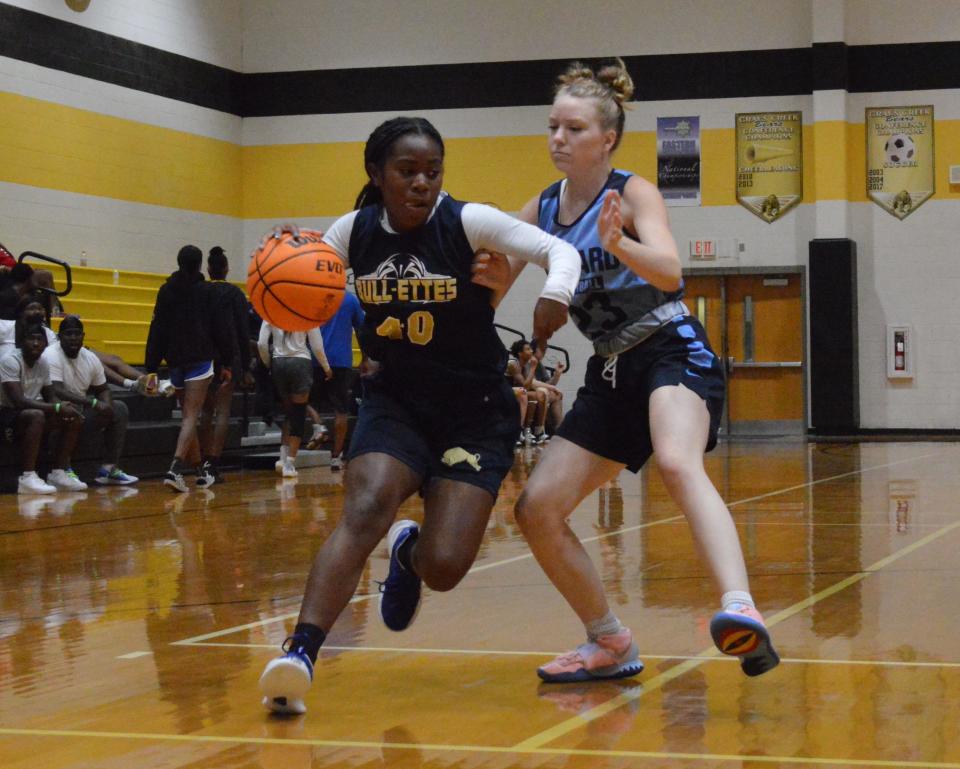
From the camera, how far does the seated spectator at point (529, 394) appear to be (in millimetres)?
16172

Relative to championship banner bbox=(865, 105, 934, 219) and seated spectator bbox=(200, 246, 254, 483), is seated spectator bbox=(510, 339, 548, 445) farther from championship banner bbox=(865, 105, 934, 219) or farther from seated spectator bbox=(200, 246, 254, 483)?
→ championship banner bbox=(865, 105, 934, 219)

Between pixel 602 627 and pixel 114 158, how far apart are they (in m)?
14.1

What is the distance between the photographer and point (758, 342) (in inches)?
758

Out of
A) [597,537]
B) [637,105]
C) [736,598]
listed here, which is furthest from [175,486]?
[637,105]

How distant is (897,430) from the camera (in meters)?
18.6

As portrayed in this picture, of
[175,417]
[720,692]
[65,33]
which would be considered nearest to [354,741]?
[720,692]

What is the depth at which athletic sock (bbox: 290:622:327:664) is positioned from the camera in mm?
3264

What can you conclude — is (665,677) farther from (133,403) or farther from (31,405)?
(133,403)

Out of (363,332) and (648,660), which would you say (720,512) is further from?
(363,332)

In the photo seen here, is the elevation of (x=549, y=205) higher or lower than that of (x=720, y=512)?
higher

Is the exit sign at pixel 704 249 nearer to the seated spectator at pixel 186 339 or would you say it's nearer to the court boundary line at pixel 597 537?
the court boundary line at pixel 597 537

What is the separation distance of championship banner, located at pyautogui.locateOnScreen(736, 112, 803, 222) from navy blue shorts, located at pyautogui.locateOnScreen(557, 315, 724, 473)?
15618 mm

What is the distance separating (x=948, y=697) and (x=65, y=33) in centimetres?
1446

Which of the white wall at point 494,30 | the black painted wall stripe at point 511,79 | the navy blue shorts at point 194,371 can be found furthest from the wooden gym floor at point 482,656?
the white wall at point 494,30
